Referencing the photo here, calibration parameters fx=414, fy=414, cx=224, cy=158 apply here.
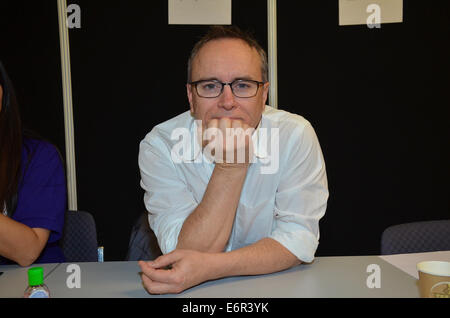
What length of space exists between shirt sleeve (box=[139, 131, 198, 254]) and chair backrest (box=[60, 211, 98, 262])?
0.33m

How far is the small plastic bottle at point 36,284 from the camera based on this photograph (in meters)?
0.88

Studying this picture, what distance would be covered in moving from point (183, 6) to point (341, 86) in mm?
893

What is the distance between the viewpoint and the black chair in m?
1.54

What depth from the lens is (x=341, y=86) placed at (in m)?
2.12

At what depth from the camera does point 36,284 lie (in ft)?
2.90

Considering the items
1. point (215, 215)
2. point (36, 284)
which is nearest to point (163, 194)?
point (215, 215)

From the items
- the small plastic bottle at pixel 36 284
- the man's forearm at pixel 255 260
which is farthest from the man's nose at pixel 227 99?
the small plastic bottle at pixel 36 284

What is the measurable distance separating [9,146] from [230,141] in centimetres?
80

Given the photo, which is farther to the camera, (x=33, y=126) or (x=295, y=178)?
(x=33, y=126)

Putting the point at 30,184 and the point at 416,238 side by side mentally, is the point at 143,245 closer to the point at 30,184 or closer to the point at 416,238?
the point at 30,184

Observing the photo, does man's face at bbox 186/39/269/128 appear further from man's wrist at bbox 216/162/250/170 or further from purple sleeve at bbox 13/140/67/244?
purple sleeve at bbox 13/140/67/244

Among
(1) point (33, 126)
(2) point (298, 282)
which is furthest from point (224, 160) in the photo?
(1) point (33, 126)

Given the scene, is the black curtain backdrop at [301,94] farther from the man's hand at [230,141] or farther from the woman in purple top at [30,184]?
the man's hand at [230,141]

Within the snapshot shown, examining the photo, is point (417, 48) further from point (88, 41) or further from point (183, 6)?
point (88, 41)
